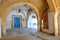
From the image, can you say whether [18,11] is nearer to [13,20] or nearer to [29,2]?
[13,20]

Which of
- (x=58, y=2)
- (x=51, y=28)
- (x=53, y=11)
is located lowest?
(x=51, y=28)

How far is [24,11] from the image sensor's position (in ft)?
53.0

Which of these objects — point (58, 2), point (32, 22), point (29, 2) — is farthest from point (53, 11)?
point (32, 22)

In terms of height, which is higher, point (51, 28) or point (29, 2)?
point (29, 2)

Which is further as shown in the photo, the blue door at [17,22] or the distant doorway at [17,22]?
the blue door at [17,22]

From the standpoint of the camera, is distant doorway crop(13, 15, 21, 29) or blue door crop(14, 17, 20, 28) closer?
distant doorway crop(13, 15, 21, 29)

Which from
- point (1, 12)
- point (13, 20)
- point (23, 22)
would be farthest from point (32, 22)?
point (1, 12)

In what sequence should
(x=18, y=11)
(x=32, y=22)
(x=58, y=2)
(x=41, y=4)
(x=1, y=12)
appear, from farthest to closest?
1. (x=32, y=22)
2. (x=18, y=11)
3. (x=41, y=4)
4. (x=1, y=12)
5. (x=58, y=2)

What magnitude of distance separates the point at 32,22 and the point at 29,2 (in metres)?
9.38

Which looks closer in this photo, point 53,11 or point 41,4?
point 53,11

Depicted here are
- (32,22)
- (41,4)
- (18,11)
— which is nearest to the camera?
(41,4)

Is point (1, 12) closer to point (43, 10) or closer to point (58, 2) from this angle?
point (43, 10)

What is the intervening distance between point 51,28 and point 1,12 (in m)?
3.96

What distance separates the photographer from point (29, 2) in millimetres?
9156
